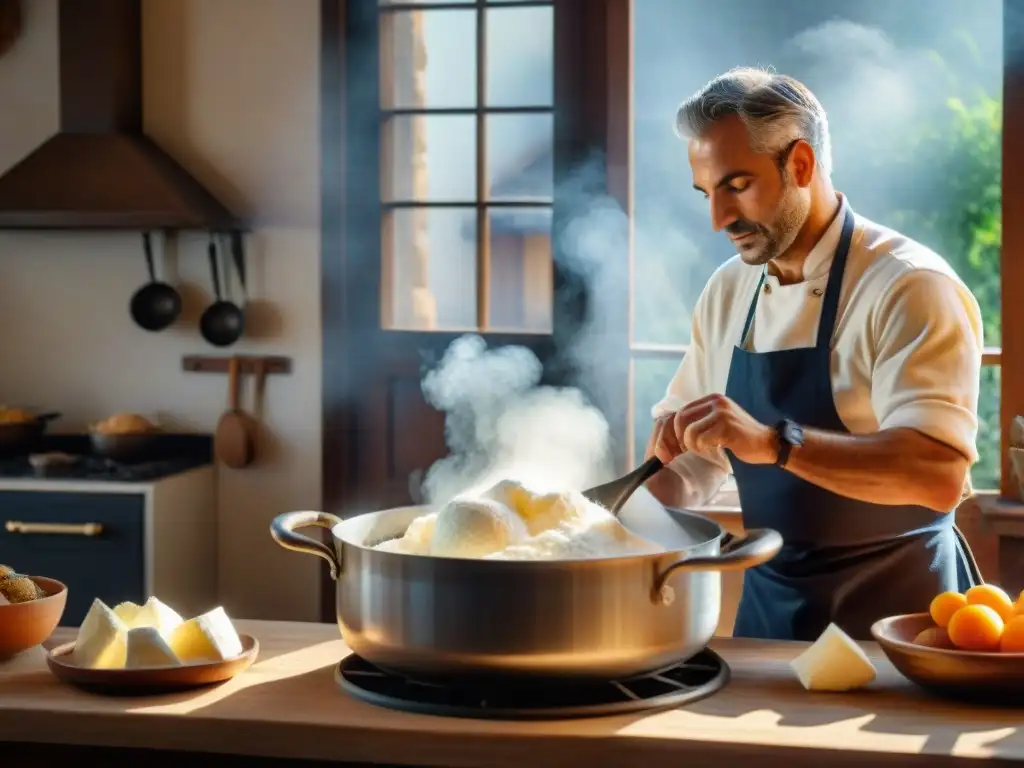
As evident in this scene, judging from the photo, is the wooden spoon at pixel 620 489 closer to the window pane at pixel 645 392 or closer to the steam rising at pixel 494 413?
the steam rising at pixel 494 413

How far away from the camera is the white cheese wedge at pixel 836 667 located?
152 cm

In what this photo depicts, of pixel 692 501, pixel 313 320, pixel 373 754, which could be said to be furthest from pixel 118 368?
pixel 373 754

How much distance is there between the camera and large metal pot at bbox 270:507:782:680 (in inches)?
53.6

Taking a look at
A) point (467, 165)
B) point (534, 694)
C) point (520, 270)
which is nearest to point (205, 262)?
point (467, 165)

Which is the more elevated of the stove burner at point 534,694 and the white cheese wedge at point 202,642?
the white cheese wedge at point 202,642

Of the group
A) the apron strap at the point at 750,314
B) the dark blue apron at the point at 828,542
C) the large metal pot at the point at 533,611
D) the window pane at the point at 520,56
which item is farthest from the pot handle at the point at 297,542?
the window pane at the point at 520,56

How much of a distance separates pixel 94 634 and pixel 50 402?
2.84 metres

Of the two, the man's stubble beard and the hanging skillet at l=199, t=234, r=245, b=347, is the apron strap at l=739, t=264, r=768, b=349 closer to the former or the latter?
the man's stubble beard

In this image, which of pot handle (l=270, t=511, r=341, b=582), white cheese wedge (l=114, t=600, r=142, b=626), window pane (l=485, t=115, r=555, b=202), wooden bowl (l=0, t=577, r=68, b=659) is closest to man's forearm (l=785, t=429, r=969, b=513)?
pot handle (l=270, t=511, r=341, b=582)

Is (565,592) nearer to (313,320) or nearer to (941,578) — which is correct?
(941,578)

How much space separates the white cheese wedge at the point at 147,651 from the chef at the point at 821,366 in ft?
2.53

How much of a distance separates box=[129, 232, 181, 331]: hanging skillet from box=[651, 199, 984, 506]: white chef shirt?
7.04 feet

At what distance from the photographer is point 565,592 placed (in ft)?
4.47

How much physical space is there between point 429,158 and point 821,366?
2134mm
